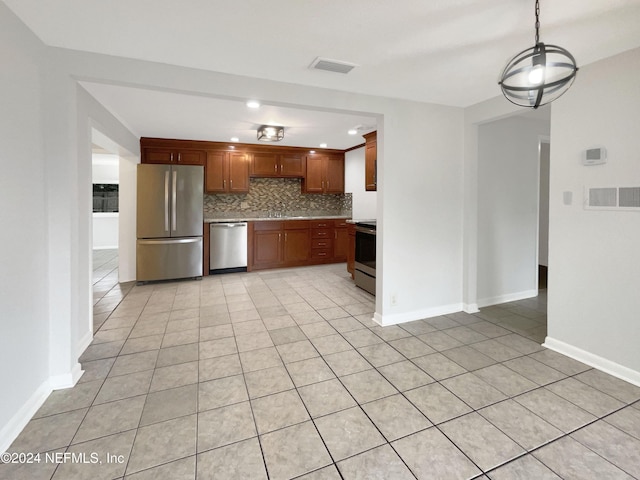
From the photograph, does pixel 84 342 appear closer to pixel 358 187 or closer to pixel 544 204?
pixel 358 187

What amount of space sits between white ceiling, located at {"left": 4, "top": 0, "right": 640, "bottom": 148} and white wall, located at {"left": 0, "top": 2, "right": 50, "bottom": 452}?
277 mm

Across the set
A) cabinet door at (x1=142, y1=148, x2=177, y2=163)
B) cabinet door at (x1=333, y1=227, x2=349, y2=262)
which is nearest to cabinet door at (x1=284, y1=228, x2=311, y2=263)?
cabinet door at (x1=333, y1=227, x2=349, y2=262)

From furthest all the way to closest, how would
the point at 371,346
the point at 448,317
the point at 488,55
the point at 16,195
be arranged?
the point at 448,317 → the point at 371,346 → the point at 488,55 → the point at 16,195

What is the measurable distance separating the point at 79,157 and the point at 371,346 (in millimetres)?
2792

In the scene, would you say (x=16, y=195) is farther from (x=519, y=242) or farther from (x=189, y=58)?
(x=519, y=242)

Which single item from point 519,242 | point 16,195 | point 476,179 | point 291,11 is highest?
point 291,11

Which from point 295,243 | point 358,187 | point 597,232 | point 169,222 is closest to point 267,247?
point 295,243

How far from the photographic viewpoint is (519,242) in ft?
12.8

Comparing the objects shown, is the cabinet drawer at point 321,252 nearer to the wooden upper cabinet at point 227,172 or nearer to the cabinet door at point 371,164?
the wooden upper cabinet at point 227,172


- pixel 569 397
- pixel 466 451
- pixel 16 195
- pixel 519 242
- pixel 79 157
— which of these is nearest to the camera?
pixel 466 451

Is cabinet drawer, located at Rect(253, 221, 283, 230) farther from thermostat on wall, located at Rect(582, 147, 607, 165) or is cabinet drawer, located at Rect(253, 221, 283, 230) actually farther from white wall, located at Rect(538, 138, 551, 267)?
white wall, located at Rect(538, 138, 551, 267)

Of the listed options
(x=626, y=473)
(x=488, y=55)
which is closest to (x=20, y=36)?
(x=488, y=55)

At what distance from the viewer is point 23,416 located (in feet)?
5.67

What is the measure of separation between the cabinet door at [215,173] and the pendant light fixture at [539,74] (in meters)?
4.78
